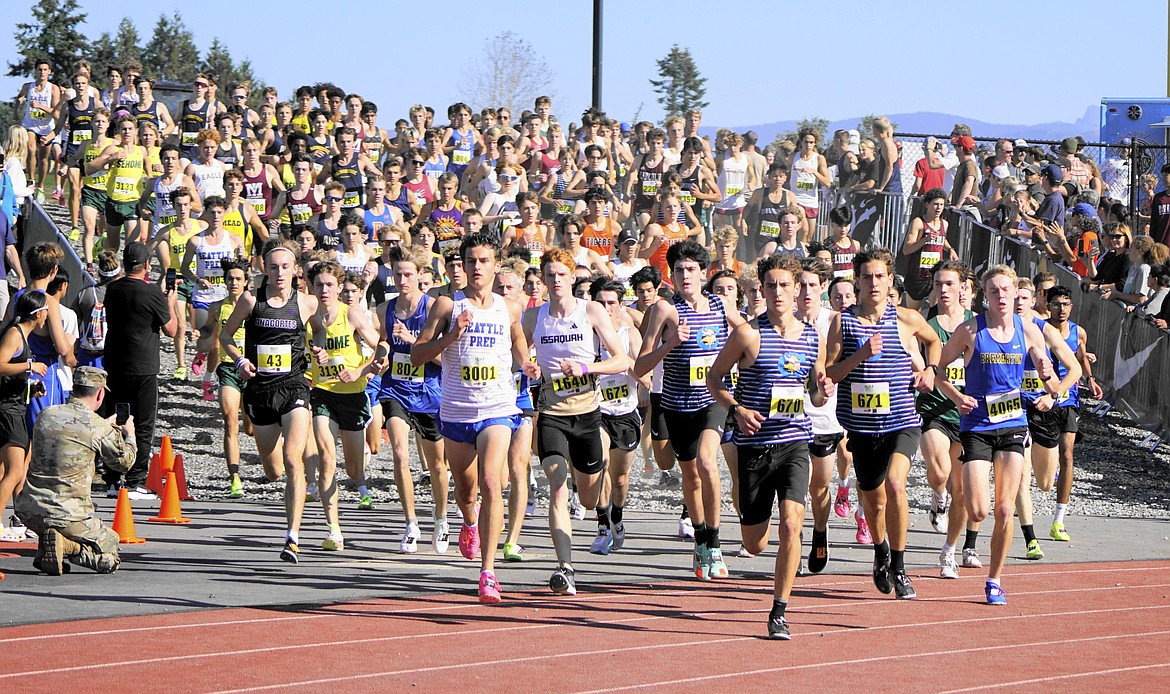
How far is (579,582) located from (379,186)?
29.5ft

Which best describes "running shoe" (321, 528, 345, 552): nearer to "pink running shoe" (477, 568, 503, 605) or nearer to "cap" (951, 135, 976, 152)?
"pink running shoe" (477, 568, 503, 605)

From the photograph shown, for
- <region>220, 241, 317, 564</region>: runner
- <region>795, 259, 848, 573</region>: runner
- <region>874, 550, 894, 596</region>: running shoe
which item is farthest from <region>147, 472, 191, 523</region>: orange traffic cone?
<region>874, 550, 894, 596</region>: running shoe

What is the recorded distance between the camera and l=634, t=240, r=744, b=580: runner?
10.4m

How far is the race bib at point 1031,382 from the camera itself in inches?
428

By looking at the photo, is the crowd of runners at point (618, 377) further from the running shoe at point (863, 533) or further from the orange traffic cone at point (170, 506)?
the orange traffic cone at point (170, 506)

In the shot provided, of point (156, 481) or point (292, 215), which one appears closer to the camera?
point (156, 481)

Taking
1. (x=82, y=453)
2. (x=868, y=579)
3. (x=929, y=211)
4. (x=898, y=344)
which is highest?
(x=929, y=211)

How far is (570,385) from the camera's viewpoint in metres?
10.3

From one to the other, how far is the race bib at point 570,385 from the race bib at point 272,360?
2135 millimetres

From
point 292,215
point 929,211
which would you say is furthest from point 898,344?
point 292,215

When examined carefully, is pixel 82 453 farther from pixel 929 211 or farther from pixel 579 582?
pixel 929 211

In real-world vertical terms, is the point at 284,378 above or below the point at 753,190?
below

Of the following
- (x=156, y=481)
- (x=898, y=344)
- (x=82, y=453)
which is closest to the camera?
(x=898, y=344)

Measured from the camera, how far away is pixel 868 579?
35.0 feet
